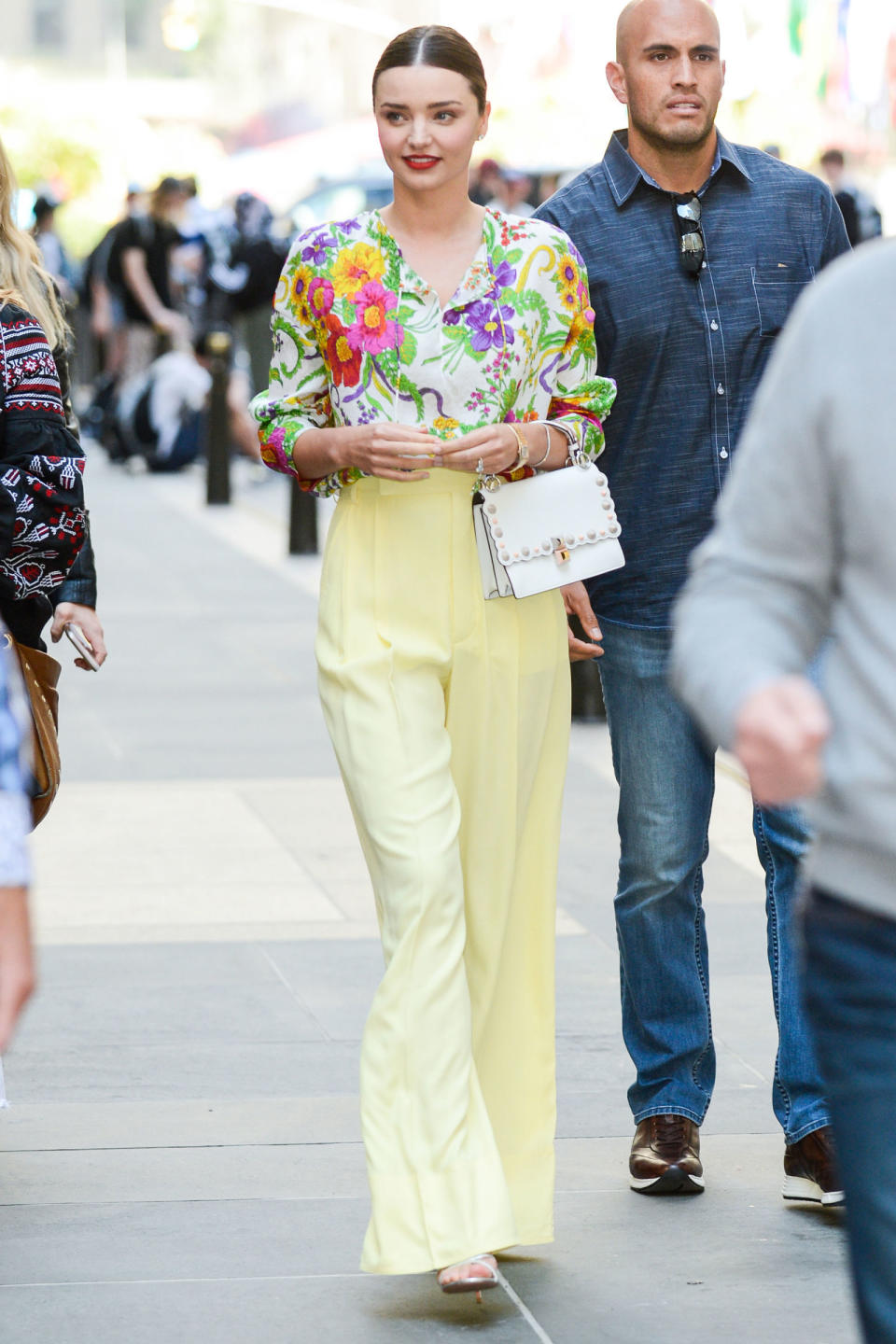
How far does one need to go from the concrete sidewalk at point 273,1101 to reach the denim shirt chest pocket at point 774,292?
159 centimetres

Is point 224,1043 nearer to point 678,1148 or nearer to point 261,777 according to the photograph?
point 678,1148

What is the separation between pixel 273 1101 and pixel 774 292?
74.8 inches

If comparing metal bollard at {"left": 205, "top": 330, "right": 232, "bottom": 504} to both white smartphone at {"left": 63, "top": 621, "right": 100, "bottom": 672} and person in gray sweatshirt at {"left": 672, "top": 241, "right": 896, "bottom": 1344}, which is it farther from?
person in gray sweatshirt at {"left": 672, "top": 241, "right": 896, "bottom": 1344}

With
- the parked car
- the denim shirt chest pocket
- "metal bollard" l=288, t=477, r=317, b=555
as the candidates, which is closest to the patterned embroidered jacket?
the denim shirt chest pocket

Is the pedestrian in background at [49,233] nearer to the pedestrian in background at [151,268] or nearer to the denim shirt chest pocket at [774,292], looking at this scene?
the pedestrian in background at [151,268]

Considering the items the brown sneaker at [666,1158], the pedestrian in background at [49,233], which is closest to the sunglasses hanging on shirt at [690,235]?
the brown sneaker at [666,1158]

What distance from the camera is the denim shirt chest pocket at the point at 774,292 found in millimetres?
4395

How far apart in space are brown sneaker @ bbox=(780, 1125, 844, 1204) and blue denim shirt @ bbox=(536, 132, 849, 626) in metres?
0.98

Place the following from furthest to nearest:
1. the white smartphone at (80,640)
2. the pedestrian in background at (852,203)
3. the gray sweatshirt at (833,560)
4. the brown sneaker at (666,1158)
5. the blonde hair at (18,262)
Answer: the pedestrian in background at (852,203), the white smartphone at (80,640), the brown sneaker at (666,1158), the blonde hair at (18,262), the gray sweatshirt at (833,560)

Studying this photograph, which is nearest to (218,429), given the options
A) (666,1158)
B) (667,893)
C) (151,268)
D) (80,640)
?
(151,268)

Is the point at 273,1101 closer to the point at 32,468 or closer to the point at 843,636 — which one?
the point at 32,468

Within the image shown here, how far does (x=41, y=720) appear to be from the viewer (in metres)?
4.05

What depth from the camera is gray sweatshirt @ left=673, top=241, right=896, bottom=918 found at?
214 centimetres

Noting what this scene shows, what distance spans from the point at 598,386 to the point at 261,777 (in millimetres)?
4369
